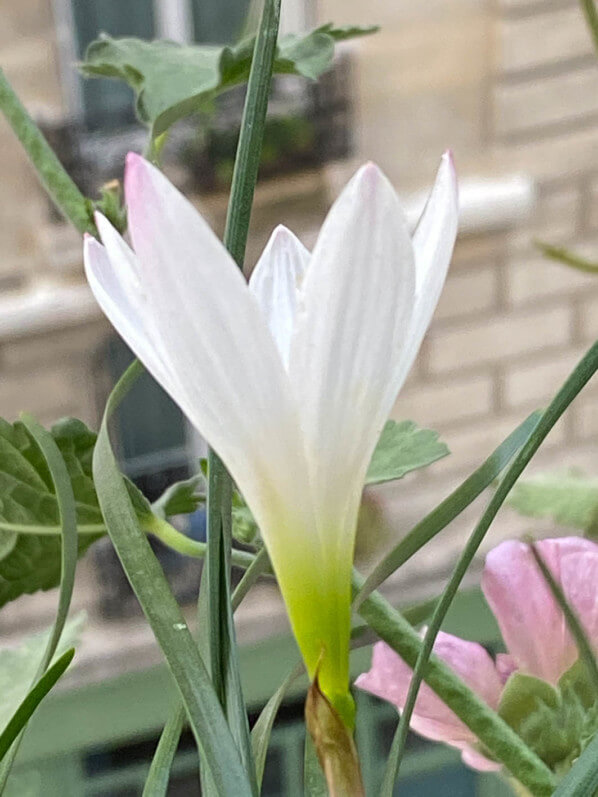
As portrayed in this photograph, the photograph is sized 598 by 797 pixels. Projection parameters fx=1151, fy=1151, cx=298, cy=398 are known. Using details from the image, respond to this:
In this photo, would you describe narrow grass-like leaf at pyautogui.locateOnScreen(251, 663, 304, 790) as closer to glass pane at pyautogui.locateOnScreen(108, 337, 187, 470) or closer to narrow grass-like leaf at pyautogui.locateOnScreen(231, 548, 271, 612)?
narrow grass-like leaf at pyautogui.locateOnScreen(231, 548, 271, 612)

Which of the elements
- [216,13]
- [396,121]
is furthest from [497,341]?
[216,13]

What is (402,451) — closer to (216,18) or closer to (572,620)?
(572,620)

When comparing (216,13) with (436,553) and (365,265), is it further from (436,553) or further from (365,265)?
(365,265)

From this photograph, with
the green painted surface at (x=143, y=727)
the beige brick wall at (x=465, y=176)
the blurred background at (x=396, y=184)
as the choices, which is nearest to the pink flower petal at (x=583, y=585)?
the green painted surface at (x=143, y=727)

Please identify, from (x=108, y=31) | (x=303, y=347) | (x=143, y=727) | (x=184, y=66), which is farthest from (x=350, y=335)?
(x=108, y=31)

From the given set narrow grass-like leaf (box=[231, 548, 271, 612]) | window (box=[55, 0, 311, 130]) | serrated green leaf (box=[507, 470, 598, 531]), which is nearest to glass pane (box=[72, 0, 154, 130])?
window (box=[55, 0, 311, 130])

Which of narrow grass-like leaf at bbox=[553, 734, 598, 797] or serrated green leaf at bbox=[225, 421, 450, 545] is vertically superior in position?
serrated green leaf at bbox=[225, 421, 450, 545]

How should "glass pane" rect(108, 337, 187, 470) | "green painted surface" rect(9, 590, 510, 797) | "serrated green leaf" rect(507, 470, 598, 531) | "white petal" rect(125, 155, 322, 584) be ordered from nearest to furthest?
"white petal" rect(125, 155, 322, 584) < "serrated green leaf" rect(507, 470, 598, 531) < "green painted surface" rect(9, 590, 510, 797) < "glass pane" rect(108, 337, 187, 470)
